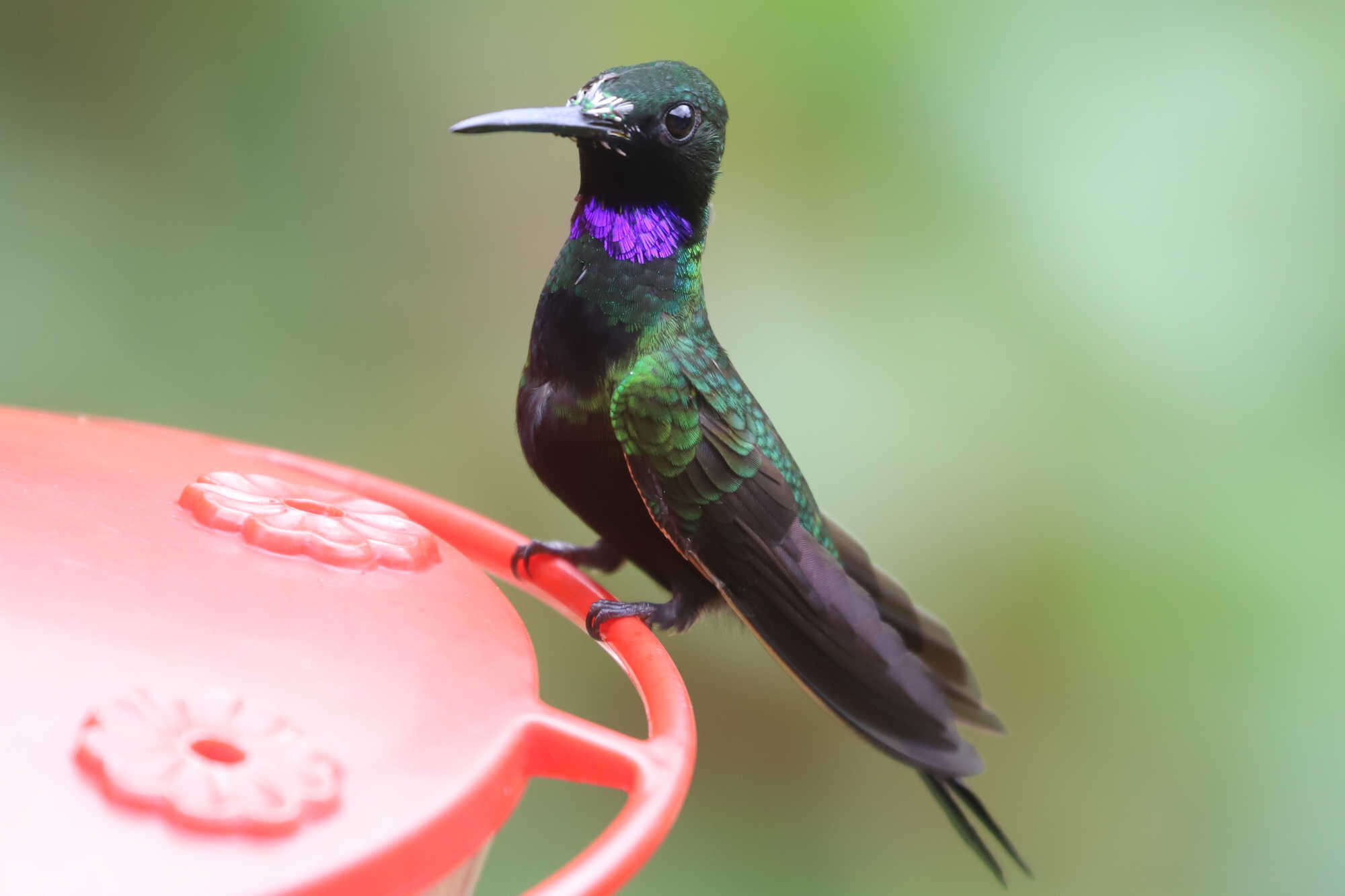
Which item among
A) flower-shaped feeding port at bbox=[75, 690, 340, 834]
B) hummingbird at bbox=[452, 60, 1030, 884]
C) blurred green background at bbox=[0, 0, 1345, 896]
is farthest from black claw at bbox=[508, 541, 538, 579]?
blurred green background at bbox=[0, 0, 1345, 896]

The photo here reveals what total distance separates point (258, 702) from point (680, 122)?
1.21m

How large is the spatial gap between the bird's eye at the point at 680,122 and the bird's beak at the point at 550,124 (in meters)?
0.09

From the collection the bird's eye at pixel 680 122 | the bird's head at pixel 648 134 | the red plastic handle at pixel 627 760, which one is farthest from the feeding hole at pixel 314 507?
the bird's eye at pixel 680 122

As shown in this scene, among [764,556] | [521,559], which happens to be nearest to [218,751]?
[521,559]

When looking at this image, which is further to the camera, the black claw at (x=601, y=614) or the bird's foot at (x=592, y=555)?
the bird's foot at (x=592, y=555)

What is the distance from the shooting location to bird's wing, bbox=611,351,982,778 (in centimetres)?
191

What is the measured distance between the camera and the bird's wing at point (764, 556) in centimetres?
191

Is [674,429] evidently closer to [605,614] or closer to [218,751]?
[605,614]

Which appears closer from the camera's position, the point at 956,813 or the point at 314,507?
the point at 314,507

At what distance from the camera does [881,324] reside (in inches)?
125

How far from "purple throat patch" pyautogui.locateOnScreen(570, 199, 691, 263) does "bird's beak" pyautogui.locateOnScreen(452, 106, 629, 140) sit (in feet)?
0.52

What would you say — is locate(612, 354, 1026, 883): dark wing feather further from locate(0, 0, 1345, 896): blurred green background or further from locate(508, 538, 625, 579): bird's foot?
locate(0, 0, 1345, 896): blurred green background

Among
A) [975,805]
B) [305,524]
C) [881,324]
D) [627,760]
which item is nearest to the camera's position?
[627,760]

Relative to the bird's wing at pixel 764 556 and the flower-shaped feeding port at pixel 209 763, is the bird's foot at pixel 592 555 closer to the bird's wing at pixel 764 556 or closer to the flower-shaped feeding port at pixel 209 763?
the bird's wing at pixel 764 556
